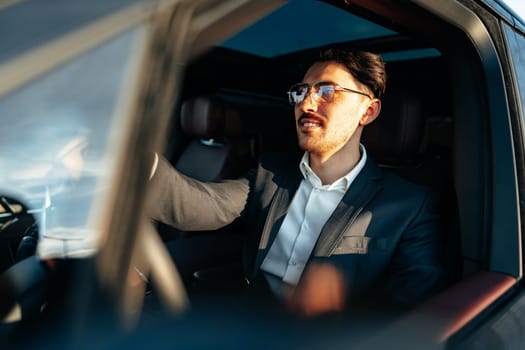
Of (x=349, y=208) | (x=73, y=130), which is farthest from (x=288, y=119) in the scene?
(x=73, y=130)

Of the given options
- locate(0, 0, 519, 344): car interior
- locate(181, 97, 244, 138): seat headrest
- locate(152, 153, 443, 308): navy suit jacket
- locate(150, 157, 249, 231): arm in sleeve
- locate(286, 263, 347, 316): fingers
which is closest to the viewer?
locate(286, 263, 347, 316): fingers

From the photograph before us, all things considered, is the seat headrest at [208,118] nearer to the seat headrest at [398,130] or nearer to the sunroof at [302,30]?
the sunroof at [302,30]

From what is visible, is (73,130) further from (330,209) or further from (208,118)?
(208,118)

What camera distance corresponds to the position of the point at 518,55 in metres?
1.54

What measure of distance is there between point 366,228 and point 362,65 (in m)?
0.72

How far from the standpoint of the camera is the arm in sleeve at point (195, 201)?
5.17ft

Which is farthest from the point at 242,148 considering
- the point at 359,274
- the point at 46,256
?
the point at 46,256

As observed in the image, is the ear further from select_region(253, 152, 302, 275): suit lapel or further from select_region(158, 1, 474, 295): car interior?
select_region(253, 152, 302, 275): suit lapel

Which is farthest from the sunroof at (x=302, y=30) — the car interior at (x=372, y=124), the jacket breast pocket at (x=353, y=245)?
the jacket breast pocket at (x=353, y=245)

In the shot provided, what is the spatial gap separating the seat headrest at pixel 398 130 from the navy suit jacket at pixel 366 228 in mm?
246

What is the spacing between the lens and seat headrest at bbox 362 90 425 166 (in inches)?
75.5

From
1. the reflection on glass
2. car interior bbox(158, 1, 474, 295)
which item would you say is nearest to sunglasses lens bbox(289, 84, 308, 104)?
car interior bbox(158, 1, 474, 295)

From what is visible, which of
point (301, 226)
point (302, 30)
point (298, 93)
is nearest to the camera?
point (301, 226)

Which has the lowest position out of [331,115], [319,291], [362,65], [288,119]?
[319,291]
